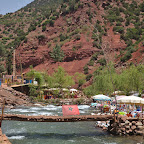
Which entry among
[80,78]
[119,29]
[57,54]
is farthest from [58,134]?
[119,29]

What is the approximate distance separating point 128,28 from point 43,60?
3448 cm

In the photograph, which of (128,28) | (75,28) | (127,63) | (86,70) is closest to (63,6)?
(75,28)

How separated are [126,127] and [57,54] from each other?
6434 centimetres

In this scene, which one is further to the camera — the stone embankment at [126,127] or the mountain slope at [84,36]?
the mountain slope at [84,36]

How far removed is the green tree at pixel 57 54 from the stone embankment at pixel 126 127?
63.5 meters

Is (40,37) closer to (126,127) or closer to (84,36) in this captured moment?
(84,36)

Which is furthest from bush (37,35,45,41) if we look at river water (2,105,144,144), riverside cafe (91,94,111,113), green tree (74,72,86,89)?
river water (2,105,144,144)

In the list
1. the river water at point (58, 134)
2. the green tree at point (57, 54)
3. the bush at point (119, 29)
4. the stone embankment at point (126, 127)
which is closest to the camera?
the river water at point (58, 134)

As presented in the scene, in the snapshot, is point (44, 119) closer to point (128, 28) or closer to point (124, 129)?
point (124, 129)

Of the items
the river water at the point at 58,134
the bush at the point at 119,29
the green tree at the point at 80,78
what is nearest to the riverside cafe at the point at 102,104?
the river water at the point at 58,134

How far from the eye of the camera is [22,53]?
87125 mm

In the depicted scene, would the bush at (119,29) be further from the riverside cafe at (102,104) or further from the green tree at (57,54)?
the riverside cafe at (102,104)

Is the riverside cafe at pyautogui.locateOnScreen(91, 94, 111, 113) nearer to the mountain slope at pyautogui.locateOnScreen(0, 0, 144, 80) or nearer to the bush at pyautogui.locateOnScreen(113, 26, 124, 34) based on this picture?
the mountain slope at pyautogui.locateOnScreen(0, 0, 144, 80)

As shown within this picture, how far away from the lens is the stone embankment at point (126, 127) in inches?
667
